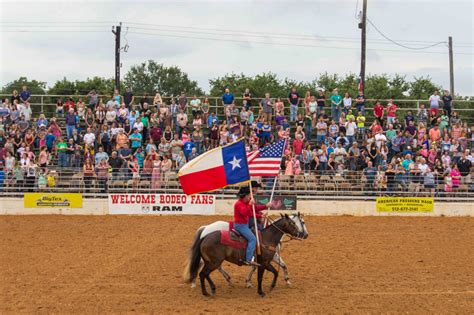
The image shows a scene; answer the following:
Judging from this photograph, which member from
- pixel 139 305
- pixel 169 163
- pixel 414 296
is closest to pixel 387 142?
pixel 169 163

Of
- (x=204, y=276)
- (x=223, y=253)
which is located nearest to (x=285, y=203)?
(x=223, y=253)

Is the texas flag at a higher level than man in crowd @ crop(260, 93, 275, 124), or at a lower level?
lower

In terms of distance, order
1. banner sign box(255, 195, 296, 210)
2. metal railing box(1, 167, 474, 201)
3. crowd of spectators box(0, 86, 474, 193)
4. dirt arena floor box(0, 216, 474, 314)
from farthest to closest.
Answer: crowd of spectators box(0, 86, 474, 193), metal railing box(1, 167, 474, 201), banner sign box(255, 195, 296, 210), dirt arena floor box(0, 216, 474, 314)

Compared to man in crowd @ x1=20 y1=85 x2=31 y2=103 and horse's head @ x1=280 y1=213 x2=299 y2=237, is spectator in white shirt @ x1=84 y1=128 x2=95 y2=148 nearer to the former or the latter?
man in crowd @ x1=20 y1=85 x2=31 y2=103

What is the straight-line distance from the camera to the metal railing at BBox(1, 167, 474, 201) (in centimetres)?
2636

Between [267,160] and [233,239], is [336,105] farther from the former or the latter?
[233,239]

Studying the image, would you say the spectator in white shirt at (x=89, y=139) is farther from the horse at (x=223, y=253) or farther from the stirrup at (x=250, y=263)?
the stirrup at (x=250, y=263)

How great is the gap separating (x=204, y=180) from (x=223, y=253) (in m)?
1.61

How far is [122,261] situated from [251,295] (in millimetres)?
4774

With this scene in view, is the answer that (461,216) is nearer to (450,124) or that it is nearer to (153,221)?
(450,124)

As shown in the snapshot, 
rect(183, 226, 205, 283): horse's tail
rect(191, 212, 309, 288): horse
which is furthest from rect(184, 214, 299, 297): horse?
rect(191, 212, 309, 288): horse

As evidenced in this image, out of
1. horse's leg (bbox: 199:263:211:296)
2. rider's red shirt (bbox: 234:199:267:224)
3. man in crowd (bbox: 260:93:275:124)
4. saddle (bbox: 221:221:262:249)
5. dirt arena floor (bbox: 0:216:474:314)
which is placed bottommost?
dirt arena floor (bbox: 0:216:474:314)

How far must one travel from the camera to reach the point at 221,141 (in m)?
27.9

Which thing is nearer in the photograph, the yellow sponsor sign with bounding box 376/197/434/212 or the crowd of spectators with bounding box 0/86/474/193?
the yellow sponsor sign with bounding box 376/197/434/212
